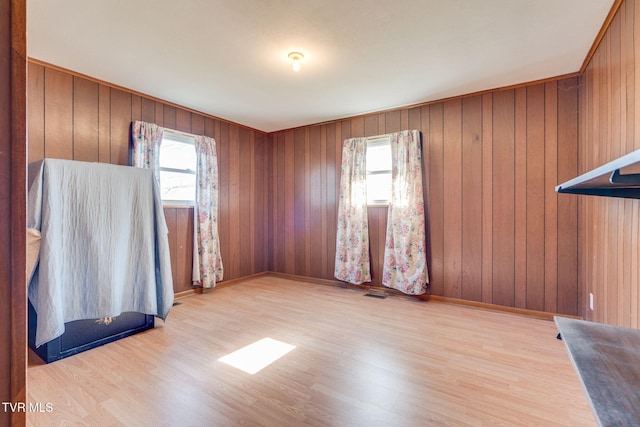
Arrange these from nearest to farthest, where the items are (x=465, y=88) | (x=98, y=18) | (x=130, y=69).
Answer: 1. (x=98, y=18)
2. (x=130, y=69)
3. (x=465, y=88)

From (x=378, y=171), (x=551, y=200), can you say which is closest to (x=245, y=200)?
(x=378, y=171)

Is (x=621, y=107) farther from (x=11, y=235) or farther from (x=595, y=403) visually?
(x=11, y=235)

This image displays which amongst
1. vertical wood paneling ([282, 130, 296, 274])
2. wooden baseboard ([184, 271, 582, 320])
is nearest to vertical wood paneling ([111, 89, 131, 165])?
wooden baseboard ([184, 271, 582, 320])

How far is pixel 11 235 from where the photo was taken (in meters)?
0.49

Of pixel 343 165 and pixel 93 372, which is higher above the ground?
pixel 343 165

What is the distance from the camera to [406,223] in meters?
3.47

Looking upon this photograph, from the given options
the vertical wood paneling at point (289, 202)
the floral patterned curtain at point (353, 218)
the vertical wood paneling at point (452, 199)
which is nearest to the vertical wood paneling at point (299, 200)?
the vertical wood paneling at point (289, 202)

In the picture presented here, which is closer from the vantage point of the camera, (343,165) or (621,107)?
(621,107)

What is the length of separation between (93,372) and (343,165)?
131 inches

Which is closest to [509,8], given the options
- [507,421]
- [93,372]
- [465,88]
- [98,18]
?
[465,88]

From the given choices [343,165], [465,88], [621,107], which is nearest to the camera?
[621,107]

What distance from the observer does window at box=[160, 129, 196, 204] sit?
345 cm

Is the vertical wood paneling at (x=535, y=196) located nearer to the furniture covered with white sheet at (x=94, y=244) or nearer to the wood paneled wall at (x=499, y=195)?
the wood paneled wall at (x=499, y=195)

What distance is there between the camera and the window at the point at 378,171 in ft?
12.5
